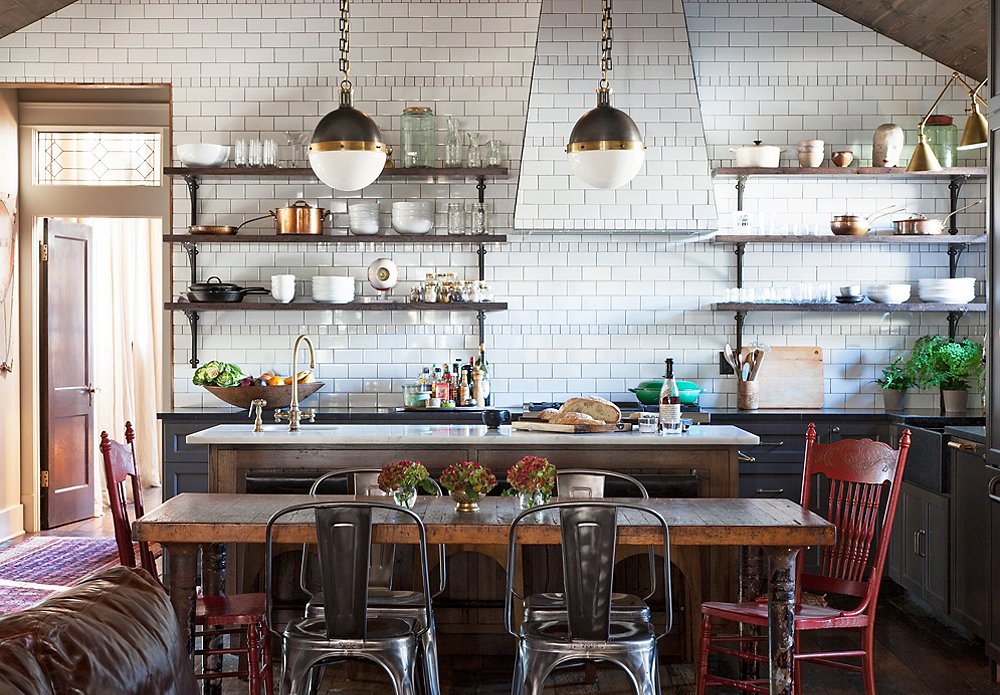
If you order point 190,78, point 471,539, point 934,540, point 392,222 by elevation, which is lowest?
point 934,540

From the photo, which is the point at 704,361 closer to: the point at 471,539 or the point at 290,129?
the point at 290,129

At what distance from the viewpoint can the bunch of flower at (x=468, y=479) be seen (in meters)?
3.76

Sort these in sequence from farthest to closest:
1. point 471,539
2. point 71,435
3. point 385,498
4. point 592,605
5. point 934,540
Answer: point 71,435, point 934,540, point 385,498, point 471,539, point 592,605

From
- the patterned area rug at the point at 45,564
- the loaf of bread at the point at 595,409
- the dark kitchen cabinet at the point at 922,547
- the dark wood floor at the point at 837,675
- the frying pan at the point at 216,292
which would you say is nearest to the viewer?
the dark wood floor at the point at 837,675

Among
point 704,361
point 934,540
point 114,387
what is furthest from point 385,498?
point 114,387

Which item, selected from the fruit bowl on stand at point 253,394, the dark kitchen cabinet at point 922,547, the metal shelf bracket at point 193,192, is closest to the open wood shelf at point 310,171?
the metal shelf bracket at point 193,192

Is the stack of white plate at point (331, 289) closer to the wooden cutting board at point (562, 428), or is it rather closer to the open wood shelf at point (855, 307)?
the wooden cutting board at point (562, 428)

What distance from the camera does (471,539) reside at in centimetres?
355

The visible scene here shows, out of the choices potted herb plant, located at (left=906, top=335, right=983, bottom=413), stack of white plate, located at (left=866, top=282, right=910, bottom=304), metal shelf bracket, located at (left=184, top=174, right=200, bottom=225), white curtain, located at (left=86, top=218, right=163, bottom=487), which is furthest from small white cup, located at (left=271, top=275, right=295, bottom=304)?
potted herb plant, located at (left=906, top=335, right=983, bottom=413)

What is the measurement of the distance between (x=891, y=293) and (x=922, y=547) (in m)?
1.83

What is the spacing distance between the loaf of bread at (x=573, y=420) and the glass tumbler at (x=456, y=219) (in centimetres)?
215

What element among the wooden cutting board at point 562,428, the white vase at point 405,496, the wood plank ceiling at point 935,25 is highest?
the wood plank ceiling at point 935,25

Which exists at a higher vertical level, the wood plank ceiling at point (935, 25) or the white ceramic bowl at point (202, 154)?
the wood plank ceiling at point (935, 25)

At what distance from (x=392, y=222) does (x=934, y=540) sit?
3.65 m
